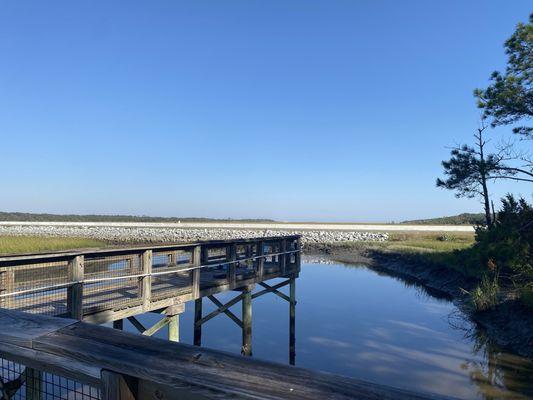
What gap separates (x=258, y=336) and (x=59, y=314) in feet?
28.0

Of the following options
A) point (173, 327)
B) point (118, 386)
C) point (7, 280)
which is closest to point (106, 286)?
point (173, 327)

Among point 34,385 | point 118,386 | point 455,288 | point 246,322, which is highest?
point 118,386

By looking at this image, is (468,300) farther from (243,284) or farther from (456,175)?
(243,284)

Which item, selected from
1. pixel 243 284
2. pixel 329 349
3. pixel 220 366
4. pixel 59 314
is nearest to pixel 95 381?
pixel 220 366

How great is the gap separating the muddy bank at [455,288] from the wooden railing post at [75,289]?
11170mm

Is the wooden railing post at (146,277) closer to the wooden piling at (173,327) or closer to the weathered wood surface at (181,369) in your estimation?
the wooden piling at (173,327)

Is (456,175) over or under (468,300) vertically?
over

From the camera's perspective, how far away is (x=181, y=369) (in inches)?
59.9

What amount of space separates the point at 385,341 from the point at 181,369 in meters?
12.7

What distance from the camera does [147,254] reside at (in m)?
7.42

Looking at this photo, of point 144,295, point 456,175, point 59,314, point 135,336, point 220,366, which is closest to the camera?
point 220,366

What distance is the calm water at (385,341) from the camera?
32.3 feet

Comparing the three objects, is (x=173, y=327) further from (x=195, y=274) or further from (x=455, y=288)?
(x=455, y=288)

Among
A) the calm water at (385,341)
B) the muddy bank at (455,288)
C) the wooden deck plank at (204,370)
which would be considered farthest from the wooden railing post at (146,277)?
the muddy bank at (455,288)
